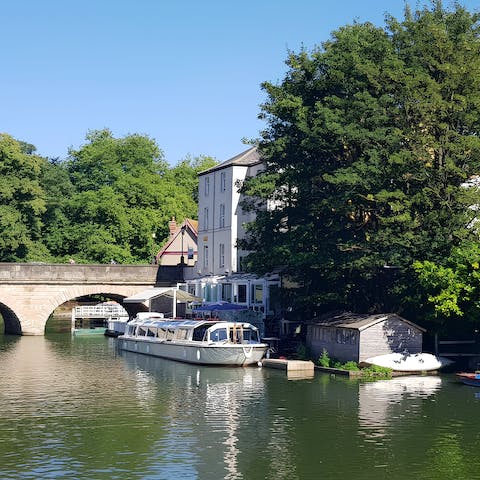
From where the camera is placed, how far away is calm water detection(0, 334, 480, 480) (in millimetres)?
31203

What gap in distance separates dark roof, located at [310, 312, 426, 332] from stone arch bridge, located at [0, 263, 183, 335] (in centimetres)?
3122

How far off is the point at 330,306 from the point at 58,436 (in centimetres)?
3278

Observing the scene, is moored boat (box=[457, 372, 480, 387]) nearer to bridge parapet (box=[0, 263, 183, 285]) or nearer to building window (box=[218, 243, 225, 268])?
building window (box=[218, 243, 225, 268])

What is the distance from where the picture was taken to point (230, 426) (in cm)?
3866

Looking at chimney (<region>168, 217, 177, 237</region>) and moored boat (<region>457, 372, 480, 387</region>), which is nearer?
moored boat (<region>457, 372, 480, 387</region>)

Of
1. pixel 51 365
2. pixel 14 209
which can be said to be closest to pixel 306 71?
pixel 51 365

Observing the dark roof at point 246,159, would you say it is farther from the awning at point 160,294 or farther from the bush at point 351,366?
the bush at point 351,366

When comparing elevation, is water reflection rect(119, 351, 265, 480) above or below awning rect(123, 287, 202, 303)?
below

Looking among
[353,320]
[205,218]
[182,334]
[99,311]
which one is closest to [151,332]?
[182,334]

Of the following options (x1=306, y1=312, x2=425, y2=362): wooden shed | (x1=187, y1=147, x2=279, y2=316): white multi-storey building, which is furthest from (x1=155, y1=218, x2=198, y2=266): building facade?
(x1=306, y1=312, x2=425, y2=362): wooden shed

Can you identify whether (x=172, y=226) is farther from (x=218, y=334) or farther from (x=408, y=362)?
(x=408, y=362)

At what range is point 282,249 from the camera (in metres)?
61.7

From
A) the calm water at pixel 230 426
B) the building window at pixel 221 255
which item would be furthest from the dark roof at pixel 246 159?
the calm water at pixel 230 426

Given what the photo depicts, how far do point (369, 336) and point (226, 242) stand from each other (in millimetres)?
29408
